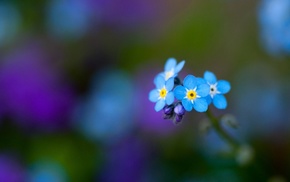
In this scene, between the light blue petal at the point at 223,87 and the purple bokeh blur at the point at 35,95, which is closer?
the light blue petal at the point at 223,87

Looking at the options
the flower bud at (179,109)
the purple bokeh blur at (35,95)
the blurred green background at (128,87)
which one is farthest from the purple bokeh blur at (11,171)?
the flower bud at (179,109)

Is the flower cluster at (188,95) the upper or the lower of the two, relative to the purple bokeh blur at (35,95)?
lower

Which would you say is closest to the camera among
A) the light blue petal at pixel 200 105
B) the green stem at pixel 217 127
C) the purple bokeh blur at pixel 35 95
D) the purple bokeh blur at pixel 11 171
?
the light blue petal at pixel 200 105

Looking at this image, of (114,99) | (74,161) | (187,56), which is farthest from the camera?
(187,56)

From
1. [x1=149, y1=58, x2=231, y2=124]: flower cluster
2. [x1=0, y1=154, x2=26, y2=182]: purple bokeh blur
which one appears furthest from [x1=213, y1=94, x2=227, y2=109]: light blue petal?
[x1=0, y1=154, x2=26, y2=182]: purple bokeh blur

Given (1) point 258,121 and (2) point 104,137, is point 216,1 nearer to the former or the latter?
(1) point 258,121

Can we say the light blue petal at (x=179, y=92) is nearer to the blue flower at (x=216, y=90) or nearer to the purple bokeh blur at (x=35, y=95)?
the blue flower at (x=216, y=90)

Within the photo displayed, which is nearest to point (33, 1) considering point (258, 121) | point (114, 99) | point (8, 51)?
point (8, 51)

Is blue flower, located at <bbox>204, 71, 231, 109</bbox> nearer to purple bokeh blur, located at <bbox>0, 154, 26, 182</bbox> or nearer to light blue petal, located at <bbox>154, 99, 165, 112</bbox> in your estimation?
light blue petal, located at <bbox>154, 99, 165, 112</bbox>
